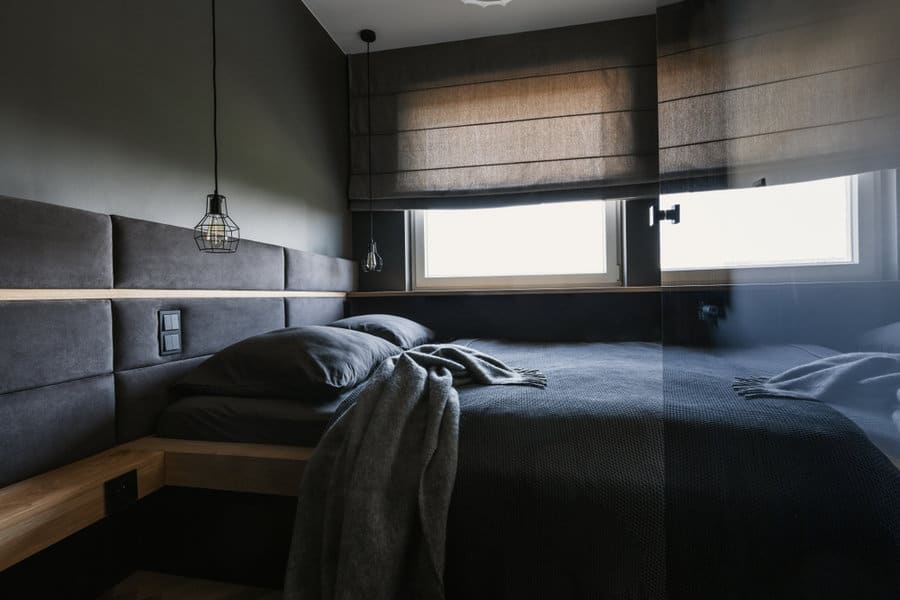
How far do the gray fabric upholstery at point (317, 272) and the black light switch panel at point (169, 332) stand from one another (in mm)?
678

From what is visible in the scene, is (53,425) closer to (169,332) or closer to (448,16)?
(169,332)

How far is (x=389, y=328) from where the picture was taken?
202 centimetres

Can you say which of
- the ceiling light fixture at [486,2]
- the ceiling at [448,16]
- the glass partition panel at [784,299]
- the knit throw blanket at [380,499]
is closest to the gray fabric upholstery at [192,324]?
the knit throw blanket at [380,499]

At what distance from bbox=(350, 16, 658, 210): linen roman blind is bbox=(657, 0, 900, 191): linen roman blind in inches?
72.5

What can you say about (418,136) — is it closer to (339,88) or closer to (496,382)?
(339,88)

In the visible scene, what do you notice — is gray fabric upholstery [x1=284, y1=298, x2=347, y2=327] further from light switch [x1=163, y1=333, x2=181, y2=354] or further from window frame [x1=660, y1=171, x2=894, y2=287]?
window frame [x1=660, y1=171, x2=894, y2=287]

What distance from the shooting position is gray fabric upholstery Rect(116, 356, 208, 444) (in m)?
1.19

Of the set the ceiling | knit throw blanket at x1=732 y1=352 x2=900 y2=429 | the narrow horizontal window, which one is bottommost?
knit throw blanket at x1=732 y1=352 x2=900 y2=429

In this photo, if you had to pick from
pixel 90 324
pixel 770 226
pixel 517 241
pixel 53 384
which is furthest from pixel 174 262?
pixel 517 241

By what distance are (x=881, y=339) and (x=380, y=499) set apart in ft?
2.71

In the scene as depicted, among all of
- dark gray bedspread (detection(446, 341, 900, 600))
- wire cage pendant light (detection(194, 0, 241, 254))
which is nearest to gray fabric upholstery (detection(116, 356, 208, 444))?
wire cage pendant light (detection(194, 0, 241, 254))

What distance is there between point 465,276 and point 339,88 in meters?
1.45

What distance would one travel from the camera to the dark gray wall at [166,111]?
1045mm

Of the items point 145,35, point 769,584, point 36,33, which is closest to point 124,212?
point 36,33
